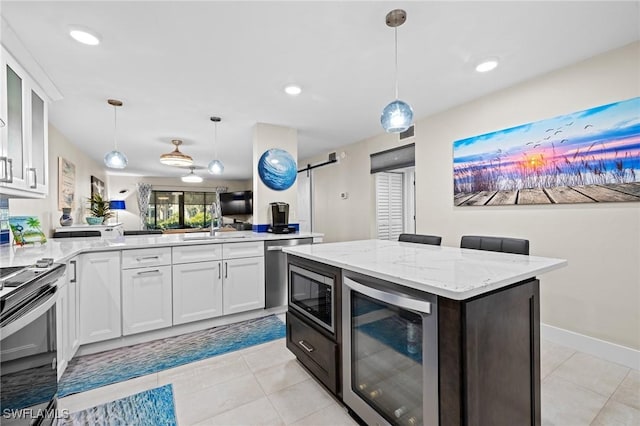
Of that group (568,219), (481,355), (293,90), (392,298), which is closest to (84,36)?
(293,90)

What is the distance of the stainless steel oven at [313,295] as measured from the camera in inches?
65.4

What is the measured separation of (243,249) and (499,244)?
93.3 inches

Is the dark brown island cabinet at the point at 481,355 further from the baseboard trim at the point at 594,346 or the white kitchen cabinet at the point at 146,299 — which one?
the white kitchen cabinet at the point at 146,299

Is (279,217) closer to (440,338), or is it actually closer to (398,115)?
(398,115)

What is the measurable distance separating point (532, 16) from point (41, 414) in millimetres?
3434

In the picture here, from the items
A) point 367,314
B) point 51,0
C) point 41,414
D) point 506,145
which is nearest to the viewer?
point 41,414

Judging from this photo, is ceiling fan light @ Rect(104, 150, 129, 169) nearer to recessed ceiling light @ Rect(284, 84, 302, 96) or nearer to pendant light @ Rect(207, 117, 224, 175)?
pendant light @ Rect(207, 117, 224, 175)

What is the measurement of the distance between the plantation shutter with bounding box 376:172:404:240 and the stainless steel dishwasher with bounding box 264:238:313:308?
1.99 m

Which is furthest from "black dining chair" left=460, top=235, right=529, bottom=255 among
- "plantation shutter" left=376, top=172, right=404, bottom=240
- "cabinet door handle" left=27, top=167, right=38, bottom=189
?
"cabinet door handle" left=27, top=167, right=38, bottom=189

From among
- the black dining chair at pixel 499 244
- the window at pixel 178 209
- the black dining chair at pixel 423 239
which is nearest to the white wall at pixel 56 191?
the window at pixel 178 209

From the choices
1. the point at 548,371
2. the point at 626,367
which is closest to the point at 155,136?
the point at 548,371

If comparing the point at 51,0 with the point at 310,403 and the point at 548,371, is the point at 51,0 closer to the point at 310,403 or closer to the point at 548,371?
the point at 310,403

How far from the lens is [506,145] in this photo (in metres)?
2.73

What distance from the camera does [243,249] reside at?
3.03m
